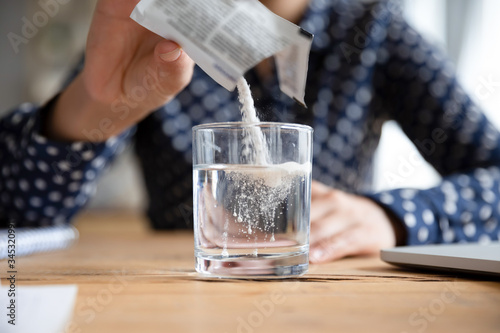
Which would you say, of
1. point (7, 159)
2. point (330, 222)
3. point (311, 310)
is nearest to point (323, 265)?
point (330, 222)

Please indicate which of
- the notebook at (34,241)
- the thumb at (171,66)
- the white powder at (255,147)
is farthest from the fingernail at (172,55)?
the notebook at (34,241)

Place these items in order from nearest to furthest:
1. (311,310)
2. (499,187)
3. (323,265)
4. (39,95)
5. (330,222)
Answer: (311,310) < (323,265) < (330,222) < (499,187) < (39,95)

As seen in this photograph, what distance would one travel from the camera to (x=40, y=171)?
88cm

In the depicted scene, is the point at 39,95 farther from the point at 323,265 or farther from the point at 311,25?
the point at 323,265

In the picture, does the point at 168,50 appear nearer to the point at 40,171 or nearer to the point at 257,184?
the point at 257,184

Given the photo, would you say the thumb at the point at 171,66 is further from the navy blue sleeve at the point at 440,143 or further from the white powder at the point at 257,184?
the navy blue sleeve at the point at 440,143

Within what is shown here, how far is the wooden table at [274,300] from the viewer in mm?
295

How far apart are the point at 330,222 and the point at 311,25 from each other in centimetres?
57

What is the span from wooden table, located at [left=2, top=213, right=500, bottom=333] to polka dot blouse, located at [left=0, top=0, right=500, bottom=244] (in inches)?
14.4

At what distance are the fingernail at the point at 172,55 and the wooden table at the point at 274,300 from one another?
207mm

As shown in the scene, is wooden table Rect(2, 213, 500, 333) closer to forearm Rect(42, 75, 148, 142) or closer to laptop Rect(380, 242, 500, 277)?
laptop Rect(380, 242, 500, 277)

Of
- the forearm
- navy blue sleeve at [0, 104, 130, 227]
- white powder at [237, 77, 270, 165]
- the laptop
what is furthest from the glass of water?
navy blue sleeve at [0, 104, 130, 227]

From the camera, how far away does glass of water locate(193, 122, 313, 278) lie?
0.43m

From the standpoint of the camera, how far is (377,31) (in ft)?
3.71
